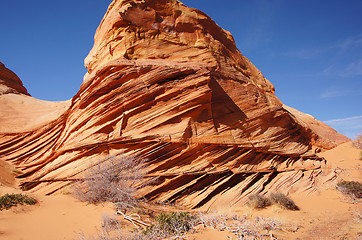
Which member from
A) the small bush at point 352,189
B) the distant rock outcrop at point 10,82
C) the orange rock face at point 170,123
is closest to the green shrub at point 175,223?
the orange rock face at point 170,123

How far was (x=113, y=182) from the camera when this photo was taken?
26.4 ft

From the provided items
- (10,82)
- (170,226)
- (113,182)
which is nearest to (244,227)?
(170,226)

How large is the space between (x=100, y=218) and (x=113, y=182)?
1721 millimetres

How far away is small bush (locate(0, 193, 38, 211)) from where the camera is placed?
6.57m

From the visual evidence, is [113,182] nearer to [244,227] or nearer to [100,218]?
[100,218]

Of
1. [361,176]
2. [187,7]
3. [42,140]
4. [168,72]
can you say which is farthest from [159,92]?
[361,176]

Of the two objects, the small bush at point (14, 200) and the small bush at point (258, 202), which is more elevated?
the small bush at point (258, 202)

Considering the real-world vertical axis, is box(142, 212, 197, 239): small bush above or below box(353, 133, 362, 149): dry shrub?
below

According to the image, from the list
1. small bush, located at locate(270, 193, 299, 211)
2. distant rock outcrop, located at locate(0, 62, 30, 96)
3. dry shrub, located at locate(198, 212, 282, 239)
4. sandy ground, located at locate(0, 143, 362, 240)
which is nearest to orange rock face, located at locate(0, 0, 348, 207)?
small bush, located at locate(270, 193, 299, 211)

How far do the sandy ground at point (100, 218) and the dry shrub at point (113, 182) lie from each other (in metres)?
0.37

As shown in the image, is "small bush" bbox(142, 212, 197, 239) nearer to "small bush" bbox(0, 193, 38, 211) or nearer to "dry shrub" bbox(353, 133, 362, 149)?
"small bush" bbox(0, 193, 38, 211)

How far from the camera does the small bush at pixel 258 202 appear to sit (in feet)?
30.1

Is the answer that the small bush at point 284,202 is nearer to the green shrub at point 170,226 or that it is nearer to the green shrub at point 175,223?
the green shrub at point 170,226

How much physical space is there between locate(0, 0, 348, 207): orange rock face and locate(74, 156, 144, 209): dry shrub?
0.55m
